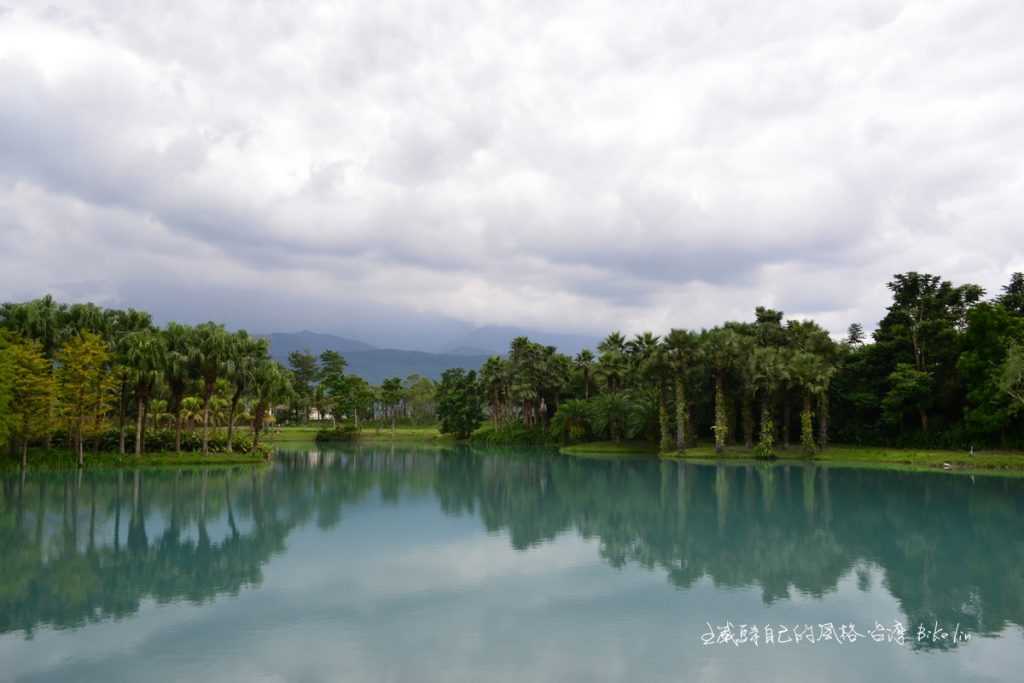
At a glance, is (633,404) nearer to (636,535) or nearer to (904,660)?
(636,535)

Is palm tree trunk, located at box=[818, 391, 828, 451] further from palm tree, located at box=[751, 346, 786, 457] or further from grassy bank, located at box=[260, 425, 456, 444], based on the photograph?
grassy bank, located at box=[260, 425, 456, 444]

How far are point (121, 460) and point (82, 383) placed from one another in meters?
6.92

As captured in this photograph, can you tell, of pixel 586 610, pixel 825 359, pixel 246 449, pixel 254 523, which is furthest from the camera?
pixel 825 359

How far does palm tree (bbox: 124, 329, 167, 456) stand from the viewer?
48656 millimetres

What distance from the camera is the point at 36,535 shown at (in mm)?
25344

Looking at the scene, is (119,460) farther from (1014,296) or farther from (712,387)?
(1014,296)

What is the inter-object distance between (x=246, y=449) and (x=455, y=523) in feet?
120

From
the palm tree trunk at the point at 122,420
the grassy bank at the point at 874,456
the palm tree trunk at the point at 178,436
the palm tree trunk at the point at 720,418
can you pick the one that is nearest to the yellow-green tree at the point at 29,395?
the palm tree trunk at the point at 122,420

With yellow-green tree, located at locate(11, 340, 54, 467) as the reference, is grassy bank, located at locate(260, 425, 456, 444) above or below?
below

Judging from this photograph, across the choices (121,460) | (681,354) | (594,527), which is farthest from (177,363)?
(681,354)

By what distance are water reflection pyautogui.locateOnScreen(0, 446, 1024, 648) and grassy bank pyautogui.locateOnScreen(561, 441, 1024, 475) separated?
5.91m

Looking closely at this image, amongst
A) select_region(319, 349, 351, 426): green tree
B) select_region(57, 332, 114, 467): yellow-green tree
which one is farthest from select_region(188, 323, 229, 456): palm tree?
select_region(319, 349, 351, 426): green tree

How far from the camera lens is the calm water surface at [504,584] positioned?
1288 centimetres

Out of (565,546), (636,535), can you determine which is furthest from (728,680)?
(636,535)
